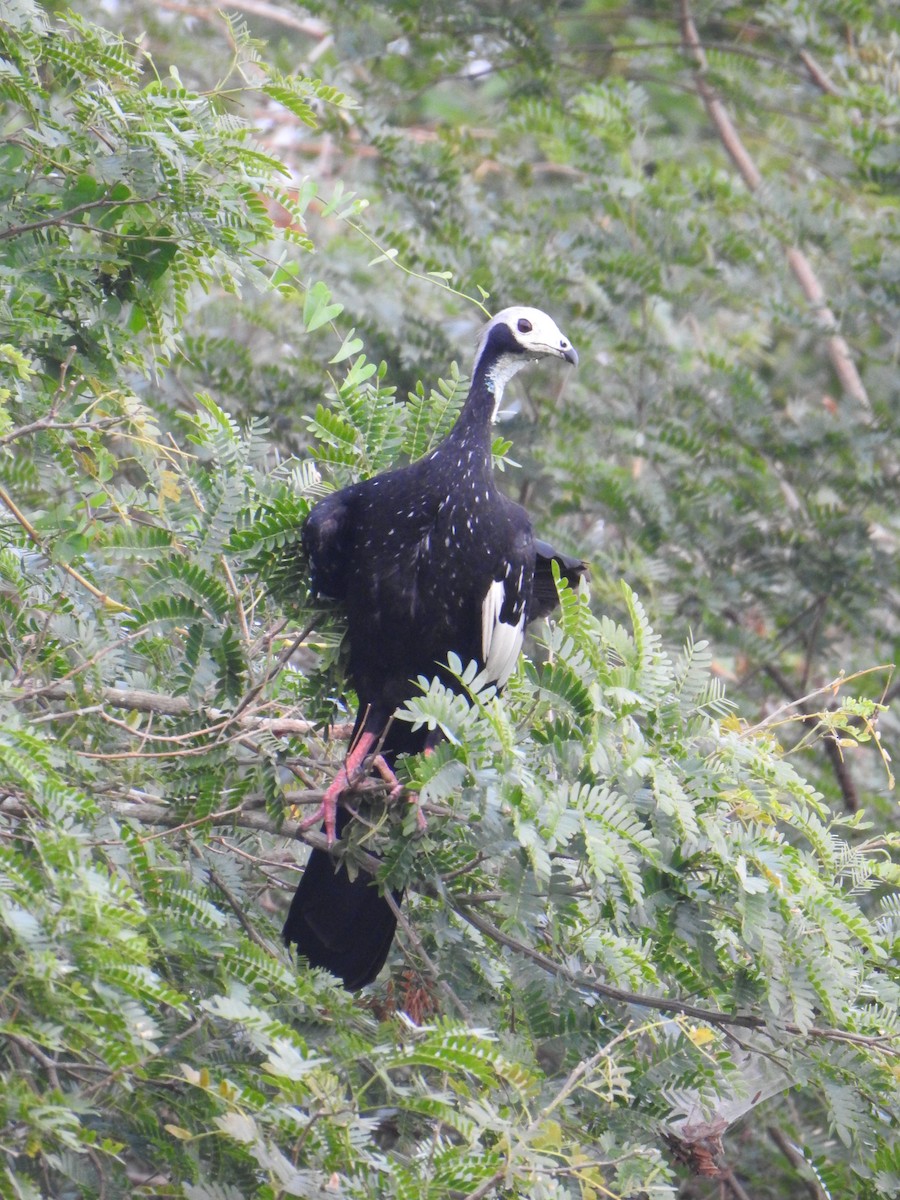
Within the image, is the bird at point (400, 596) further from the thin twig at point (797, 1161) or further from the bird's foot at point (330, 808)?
the thin twig at point (797, 1161)

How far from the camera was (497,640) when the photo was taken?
11.2 ft

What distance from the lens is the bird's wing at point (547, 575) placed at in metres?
3.42

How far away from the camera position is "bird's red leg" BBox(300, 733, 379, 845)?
308 cm

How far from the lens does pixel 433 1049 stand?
87.7 inches

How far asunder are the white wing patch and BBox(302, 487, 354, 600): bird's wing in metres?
0.35

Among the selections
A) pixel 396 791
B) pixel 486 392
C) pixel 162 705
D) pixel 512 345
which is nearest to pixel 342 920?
pixel 396 791

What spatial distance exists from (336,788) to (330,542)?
55 cm

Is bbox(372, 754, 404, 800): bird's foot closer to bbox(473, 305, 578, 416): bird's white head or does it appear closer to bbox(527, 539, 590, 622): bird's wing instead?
bbox(527, 539, 590, 622): bird's wing

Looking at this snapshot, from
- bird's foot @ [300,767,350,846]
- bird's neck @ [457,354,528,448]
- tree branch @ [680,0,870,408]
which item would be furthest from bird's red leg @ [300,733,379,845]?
tree branch @ [680,0,870,408]

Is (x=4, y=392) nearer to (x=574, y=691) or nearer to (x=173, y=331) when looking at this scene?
(x=173, y=331)

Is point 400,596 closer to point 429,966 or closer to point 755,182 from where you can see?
point 429,966

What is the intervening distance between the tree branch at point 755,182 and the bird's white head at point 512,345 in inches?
102

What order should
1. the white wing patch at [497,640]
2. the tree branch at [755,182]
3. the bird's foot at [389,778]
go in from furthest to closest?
the tree branch at [755,182]
the white wing patch at [497,640]
the bird's foot at [389,778]

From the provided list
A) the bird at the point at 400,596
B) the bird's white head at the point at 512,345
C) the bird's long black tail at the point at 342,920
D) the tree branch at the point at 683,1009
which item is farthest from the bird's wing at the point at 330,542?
the tree branch at the point at 683,1009
